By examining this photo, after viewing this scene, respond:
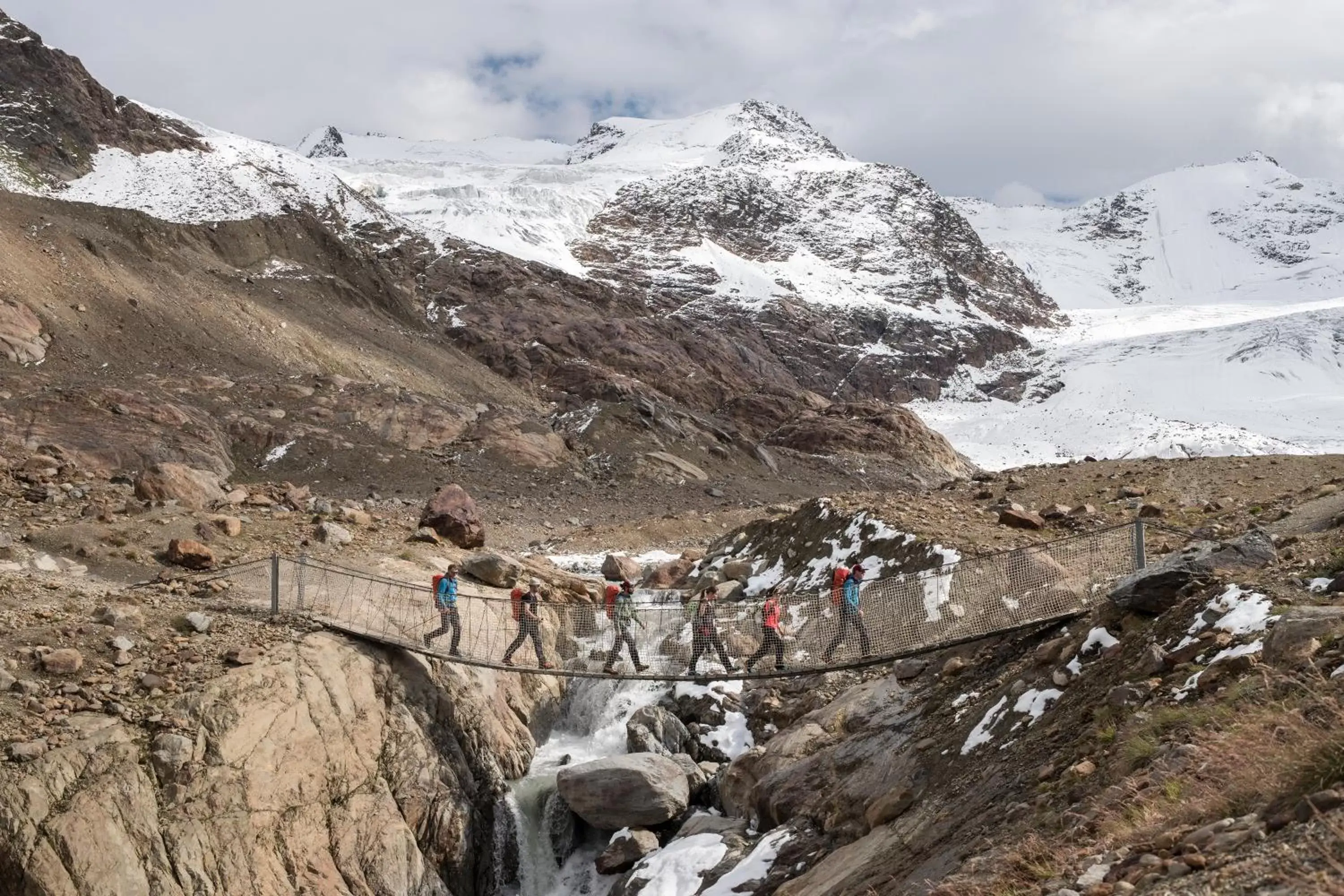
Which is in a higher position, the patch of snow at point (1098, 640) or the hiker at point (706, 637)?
the patch of snow at point (1098, 640)

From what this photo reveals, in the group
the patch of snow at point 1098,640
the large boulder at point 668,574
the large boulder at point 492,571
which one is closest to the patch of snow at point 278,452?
the large boulder at point 668,574

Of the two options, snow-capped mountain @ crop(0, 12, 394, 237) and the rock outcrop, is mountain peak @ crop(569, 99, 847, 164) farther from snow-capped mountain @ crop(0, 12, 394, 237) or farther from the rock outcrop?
the rock outcrop

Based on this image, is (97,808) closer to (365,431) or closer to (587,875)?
(587,875)

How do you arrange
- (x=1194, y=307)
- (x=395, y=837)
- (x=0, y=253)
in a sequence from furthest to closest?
1. (x=1194, y=307)
2. (x=0, y=253)
3. (x=395, y=837)

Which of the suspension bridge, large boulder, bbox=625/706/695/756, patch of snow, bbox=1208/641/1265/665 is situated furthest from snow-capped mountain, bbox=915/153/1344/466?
patch of snow, bbox=1208/641/1265/665

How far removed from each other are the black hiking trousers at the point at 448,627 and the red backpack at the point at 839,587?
6.03 meters

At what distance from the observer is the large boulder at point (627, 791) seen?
50.2 ft

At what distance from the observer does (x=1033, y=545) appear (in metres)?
13.5

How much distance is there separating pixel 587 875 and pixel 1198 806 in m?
11.3

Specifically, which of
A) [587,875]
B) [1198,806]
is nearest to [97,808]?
[587,875]

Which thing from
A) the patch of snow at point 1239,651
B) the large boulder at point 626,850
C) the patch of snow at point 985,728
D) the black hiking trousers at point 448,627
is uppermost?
the patch of snow at point 1239,651

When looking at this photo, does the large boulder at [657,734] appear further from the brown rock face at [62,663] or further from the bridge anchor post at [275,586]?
the brown rock face at [62,663]

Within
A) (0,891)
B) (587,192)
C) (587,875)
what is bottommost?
(587,875)

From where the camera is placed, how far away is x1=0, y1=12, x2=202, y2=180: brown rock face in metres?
71.6
